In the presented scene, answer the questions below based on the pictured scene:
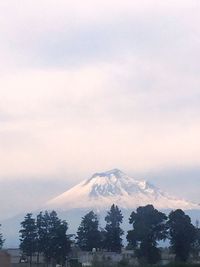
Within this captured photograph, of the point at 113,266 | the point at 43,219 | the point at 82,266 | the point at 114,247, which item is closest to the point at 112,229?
the point at 114,247

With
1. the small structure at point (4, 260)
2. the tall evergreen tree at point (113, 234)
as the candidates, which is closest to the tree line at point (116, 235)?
the tall evergreen tree at point (113, 234)

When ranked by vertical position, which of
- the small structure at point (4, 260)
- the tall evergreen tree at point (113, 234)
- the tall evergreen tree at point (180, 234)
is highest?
the tall evergreen tree at point (113, 234)

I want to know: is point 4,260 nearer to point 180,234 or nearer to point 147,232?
point 147,232

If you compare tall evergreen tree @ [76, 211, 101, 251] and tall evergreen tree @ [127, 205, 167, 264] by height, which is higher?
tall evergreen tree @ [76, 211, 101, 251]

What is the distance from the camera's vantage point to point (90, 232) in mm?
110188

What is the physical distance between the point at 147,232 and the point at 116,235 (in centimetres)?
1639

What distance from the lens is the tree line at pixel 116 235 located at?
96.3 metres

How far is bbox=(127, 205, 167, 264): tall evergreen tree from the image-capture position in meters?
A: 93.9

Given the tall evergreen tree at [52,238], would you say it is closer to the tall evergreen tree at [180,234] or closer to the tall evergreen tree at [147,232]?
the tall evergreen tree at [147,232]

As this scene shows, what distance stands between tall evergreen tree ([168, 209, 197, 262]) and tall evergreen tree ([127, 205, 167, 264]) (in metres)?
0.97

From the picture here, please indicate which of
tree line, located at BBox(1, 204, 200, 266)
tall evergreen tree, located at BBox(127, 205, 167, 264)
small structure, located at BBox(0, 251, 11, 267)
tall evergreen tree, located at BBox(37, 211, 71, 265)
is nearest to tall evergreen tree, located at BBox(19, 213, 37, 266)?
tree line, located at BBox(1, 204, 200, 266)

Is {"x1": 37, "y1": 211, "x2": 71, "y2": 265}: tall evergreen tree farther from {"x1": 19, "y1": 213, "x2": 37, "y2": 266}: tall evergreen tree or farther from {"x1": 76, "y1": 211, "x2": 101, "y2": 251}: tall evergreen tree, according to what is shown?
{"x1": 76, "y1": 211, "x2": 101, "y2": 251}: tall evergreen tree

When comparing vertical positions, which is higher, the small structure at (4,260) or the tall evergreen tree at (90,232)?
the tall evergreen tree at (90,232)

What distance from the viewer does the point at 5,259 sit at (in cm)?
8469
